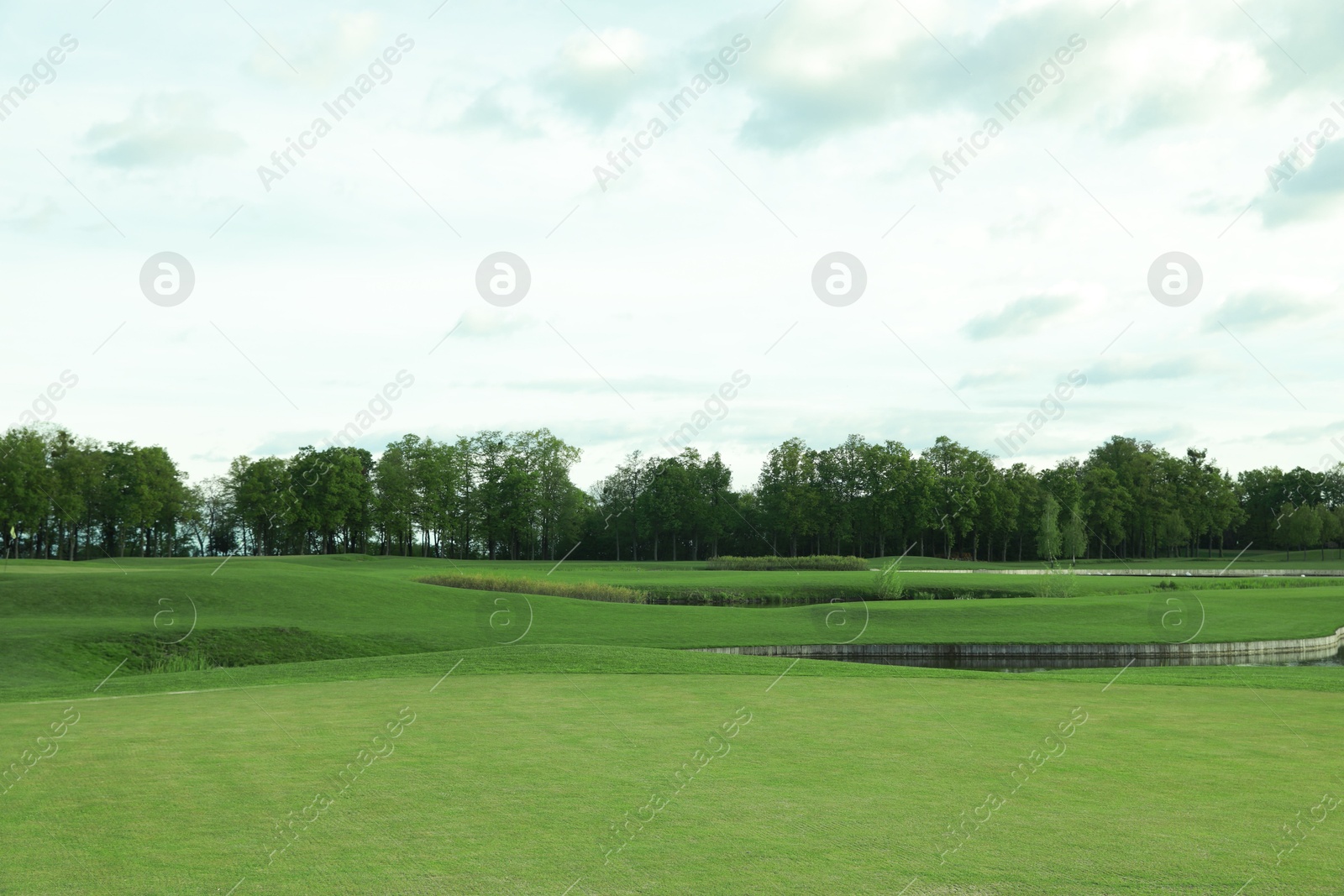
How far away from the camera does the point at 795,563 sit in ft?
205

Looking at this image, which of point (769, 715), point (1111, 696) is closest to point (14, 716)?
point (769, 715)

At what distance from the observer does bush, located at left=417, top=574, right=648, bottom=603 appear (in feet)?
126

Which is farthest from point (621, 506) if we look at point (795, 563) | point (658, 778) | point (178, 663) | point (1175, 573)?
point (658, 778)

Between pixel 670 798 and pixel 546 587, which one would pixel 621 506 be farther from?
pixel 670 798

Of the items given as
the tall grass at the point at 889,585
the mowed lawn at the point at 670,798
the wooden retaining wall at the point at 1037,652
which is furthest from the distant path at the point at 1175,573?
the mowed lawn at the point at 670,798

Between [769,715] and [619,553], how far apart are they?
285 feet

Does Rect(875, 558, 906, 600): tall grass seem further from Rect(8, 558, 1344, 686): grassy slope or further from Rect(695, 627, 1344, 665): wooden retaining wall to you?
Rect(695, 627, 1344, 665): wooden retaining wall

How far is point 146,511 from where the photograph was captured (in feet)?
238

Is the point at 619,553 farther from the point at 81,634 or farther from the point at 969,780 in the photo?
the point at 969,780

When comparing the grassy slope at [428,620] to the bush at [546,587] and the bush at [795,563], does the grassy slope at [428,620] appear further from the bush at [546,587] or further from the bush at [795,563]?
the bush at [795,563]

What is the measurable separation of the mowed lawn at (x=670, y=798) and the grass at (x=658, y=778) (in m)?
0.03

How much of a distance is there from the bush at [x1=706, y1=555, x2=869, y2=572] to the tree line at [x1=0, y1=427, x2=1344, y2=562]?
1871 centimetres

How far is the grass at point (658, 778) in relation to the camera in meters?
5.54

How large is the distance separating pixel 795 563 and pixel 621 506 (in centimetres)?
3558
